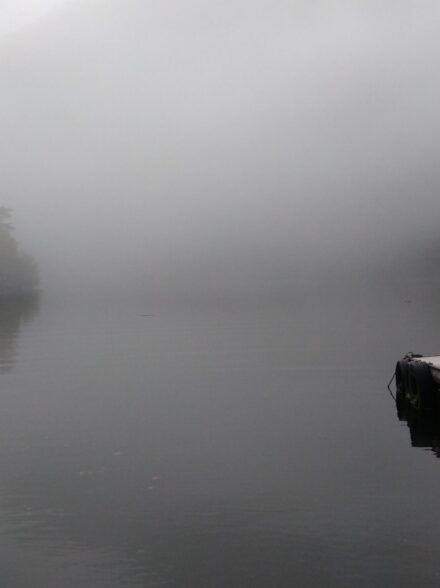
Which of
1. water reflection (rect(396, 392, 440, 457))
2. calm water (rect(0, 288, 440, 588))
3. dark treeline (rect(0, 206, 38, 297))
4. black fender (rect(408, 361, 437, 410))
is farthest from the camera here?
dark treeline (rect(0, 206, 38, 297))

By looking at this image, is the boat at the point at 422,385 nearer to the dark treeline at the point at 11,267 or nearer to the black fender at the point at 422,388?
the black fender at the point at 422,388

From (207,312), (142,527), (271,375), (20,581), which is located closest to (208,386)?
(271,375)

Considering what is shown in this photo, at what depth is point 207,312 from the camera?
3669 inches

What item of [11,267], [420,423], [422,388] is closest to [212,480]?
[420,423]

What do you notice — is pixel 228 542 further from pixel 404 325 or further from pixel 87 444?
pixel 404 325

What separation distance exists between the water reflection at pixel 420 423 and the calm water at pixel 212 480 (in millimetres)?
440

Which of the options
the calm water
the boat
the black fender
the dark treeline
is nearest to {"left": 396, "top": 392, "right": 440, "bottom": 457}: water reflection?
the boat

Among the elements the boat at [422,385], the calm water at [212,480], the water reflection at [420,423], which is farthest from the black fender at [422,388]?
the calm water at [212,480]

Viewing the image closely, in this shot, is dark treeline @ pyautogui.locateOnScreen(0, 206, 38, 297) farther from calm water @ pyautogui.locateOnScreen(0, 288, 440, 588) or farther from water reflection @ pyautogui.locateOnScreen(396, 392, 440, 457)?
water reflection @ pyautogui.locateOnScreen(396, 392, 440, 457)

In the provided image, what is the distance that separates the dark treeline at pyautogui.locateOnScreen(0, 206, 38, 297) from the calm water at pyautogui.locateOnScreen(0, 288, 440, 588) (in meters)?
141

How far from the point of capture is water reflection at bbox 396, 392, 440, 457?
2052 cm

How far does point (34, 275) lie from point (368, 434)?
18767cm

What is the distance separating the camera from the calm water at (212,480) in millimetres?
11984

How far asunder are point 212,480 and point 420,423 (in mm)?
10131
